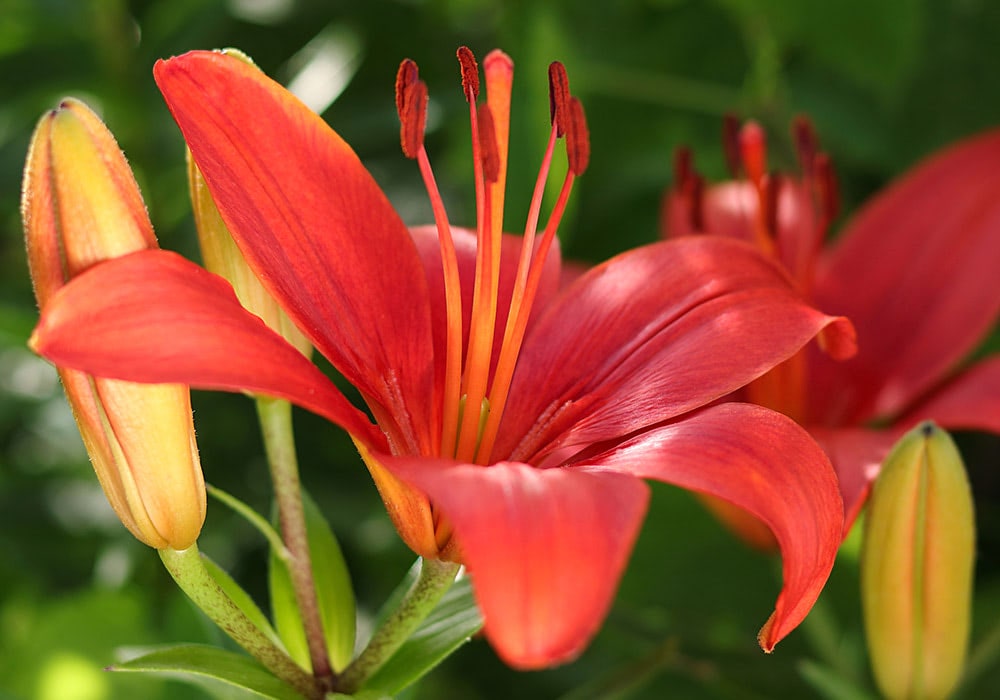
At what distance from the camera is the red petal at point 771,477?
1.56 ft

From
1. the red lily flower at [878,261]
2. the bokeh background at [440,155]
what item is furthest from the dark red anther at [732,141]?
the bokeh background at [440,155]

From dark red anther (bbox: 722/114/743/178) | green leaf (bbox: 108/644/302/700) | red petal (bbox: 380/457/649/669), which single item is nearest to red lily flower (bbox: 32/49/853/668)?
red petal (bbox: 380/457/649/669)

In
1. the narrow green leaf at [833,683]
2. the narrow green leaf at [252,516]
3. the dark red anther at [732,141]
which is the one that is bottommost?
the narrow green leaf at [833,683]

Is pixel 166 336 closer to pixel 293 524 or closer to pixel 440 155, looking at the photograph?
pixel 293 524

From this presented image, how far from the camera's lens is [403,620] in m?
0.58

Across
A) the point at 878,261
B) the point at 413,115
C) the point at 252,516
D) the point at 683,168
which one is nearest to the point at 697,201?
the point at 683,168

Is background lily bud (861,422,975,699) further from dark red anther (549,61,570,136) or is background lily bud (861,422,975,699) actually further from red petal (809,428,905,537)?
dark red anther (549,61,570,136)

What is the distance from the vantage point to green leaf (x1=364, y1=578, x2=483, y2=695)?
583mm

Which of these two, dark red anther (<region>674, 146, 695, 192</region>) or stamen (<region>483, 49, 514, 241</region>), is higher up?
stamen (<region>483, 49, 514, 241</region>)

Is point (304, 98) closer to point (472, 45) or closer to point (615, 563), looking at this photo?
point (472, 45)

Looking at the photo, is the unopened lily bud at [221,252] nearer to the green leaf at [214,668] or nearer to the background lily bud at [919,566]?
the green leaf at [214,668]

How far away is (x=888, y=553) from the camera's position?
0.65 m

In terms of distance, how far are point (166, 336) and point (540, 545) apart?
0.17m

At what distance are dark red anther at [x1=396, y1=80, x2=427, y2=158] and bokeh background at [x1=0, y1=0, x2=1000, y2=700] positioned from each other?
287mm
